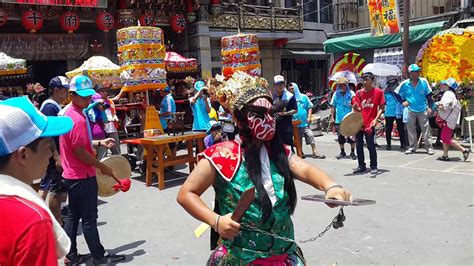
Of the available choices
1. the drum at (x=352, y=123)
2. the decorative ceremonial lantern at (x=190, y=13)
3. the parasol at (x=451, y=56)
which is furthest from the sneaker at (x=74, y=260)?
the decorative ceremonial lantern at (x=190, y=13)

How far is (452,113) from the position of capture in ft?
27.2

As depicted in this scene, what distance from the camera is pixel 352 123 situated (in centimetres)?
756

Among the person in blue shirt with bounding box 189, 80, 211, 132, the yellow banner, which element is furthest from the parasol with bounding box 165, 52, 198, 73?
the person in blue shirt with bounding box 189, 80, 211, 132

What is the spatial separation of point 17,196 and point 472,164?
8119 millimetres

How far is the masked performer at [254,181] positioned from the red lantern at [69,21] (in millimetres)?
13672

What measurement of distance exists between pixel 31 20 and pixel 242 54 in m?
7.04

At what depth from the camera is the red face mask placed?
92.0 inches

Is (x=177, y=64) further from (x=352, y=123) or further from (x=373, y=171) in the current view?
(x=373, y=171)

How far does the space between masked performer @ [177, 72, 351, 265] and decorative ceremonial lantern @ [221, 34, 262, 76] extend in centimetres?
875

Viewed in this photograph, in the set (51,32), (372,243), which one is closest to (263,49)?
(51,32)

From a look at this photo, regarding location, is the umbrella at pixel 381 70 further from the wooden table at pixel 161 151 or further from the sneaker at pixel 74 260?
the sneaker at pixel 74 260

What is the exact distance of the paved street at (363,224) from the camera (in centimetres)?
432

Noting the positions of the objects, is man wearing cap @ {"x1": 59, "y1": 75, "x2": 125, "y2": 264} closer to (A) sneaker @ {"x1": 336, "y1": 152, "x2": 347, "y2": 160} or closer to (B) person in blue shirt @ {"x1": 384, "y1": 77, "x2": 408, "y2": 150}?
(A) sneaker @ {"x1": 336, "y1": 152, "x2": 347, "y2": 160}

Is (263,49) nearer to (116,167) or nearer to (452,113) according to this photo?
(452,113)
